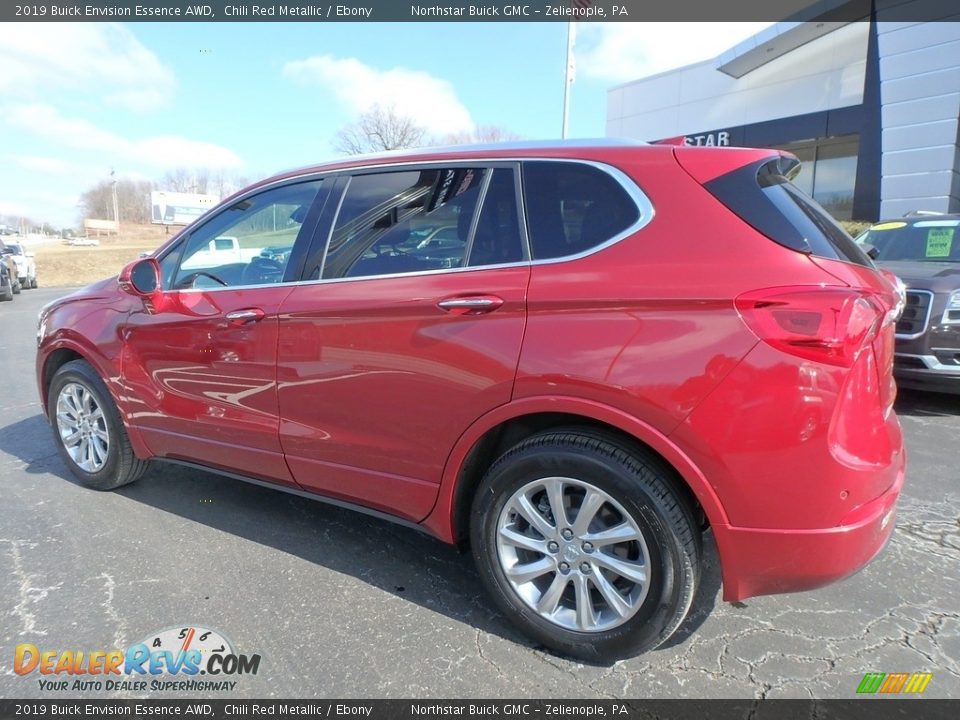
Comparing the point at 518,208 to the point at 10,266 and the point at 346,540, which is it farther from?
the point at 10,266

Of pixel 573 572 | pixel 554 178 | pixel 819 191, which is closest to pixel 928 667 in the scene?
pixel 573 572

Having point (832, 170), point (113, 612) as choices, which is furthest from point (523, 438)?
point (832, 170)

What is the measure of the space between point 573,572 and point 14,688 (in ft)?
6.69

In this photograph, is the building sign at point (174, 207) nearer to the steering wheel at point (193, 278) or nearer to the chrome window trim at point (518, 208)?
the steering wheel at point (193, 278)

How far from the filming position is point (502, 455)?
2.38 m

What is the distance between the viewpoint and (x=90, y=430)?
12.4 ft

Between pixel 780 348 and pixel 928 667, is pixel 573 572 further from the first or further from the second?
pixel 928 667

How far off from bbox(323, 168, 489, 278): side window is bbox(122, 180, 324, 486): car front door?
0.24 meters

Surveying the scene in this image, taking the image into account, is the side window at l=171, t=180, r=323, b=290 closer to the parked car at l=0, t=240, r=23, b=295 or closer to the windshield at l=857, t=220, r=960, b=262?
the windshield at l=857, t=220, r=960, b=262

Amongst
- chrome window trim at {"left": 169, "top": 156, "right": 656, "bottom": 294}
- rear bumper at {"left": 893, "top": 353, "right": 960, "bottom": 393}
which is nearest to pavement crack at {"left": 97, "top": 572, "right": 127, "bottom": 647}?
chrome window trim at {"left": 169, "top": 156, "right": 656, "bottom": 294}

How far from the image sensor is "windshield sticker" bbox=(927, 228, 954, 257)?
19.9 feet

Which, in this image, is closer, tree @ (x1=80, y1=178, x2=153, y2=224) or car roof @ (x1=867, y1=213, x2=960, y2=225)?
car roof @ (x1=867, y1=213, x2=960, y2=225)

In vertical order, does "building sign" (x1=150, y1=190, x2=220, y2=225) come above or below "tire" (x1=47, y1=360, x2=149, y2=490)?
above
